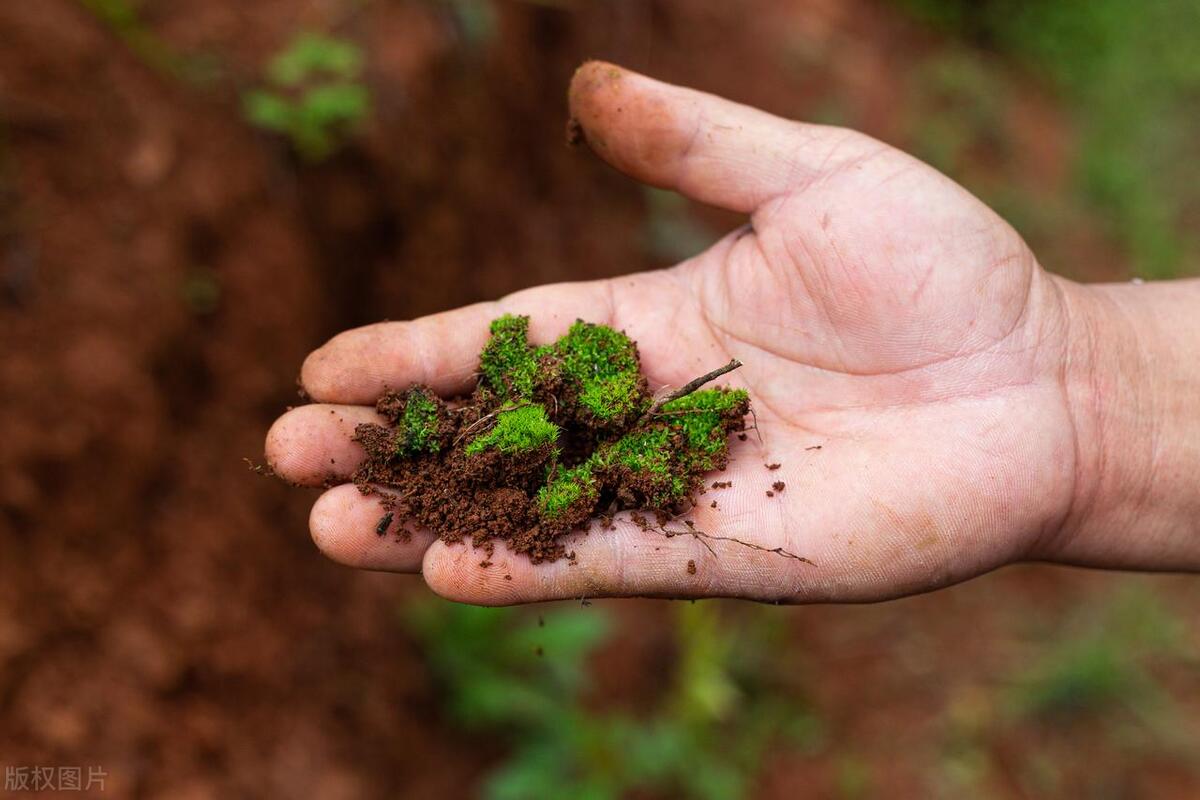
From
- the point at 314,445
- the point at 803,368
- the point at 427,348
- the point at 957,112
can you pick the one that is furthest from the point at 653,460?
the point at 957,112

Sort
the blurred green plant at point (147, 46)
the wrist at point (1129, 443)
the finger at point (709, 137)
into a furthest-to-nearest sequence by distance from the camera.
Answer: the blurred green plant at point (147, 46), the finger at point (709, 137), the wrist at point (1129, 443)

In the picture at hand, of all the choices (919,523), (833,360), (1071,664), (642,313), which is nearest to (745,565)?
(919,523)

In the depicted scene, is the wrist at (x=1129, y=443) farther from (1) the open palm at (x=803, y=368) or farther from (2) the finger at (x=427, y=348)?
(2) the finger at (x=427, y=348)

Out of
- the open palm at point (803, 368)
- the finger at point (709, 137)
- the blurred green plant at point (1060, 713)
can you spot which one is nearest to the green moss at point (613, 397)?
the open palm at point (803, 368)

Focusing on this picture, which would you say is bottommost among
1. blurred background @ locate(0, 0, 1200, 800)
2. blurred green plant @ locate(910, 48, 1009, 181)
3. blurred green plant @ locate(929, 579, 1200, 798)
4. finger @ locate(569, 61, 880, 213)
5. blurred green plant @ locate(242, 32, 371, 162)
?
blurred green plant @ locate(929, 579, 1200, 798)

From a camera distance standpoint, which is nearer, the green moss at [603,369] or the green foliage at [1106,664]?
the green moss at [603,369]

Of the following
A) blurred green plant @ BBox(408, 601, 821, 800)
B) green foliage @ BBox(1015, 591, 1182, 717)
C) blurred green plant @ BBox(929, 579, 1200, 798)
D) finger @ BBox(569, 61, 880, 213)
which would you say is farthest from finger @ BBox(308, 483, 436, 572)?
green foliage @ BBox(1015, 591, 1182, 717)

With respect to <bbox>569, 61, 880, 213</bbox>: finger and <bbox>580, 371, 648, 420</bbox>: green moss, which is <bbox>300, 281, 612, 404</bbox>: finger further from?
<bbox>569, 61, 880, 213</bbox>: finger
